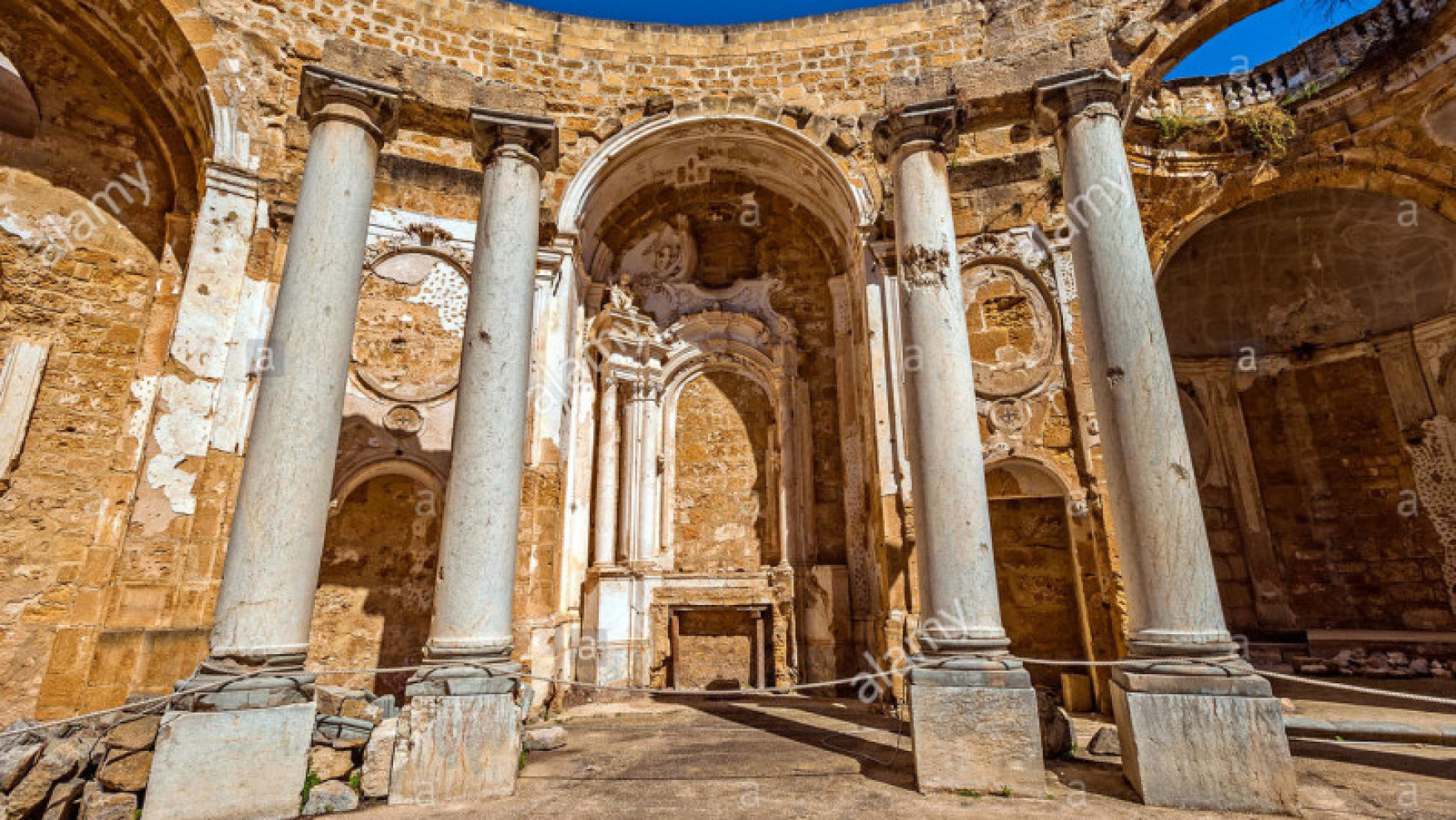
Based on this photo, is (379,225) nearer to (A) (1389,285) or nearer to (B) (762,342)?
(B) (762,342)

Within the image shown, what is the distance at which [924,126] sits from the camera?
5820 mm

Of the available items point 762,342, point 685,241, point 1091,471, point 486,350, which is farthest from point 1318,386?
point 486,350

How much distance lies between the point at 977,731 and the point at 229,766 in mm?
4862

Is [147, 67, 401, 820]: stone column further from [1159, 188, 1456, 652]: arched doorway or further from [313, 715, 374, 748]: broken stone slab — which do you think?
[1159, 188, 1456, 652]: arched doorway

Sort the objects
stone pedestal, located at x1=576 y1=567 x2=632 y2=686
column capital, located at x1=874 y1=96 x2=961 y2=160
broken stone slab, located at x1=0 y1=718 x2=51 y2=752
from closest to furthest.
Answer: broken stone slab, located at x1=0 y1=718 x2=51 y2=752 → column capital, located at x1=874 y1=96 x2=961 y2=160 → stone pedestal, located at x1=576 y1=567 x2=632 y2=686

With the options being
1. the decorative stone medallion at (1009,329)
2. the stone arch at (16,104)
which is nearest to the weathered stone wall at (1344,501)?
the decorative stone medallion at (1009,329)

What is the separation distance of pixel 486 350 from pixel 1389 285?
14323 millimetres

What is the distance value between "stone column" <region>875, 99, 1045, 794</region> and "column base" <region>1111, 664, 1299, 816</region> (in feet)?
2.24

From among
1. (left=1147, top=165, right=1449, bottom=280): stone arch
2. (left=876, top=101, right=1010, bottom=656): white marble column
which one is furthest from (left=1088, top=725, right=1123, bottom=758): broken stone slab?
(left=1147, top=165, right=1449, bottom=280): stone arch

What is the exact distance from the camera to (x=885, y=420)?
8422 millimetres

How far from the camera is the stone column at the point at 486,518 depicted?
4.52 m

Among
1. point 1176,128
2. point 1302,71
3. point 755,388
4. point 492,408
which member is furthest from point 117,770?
point 1302,71

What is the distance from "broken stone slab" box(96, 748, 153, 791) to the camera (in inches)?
167

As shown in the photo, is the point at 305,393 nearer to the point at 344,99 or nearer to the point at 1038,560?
the point at 344,99
